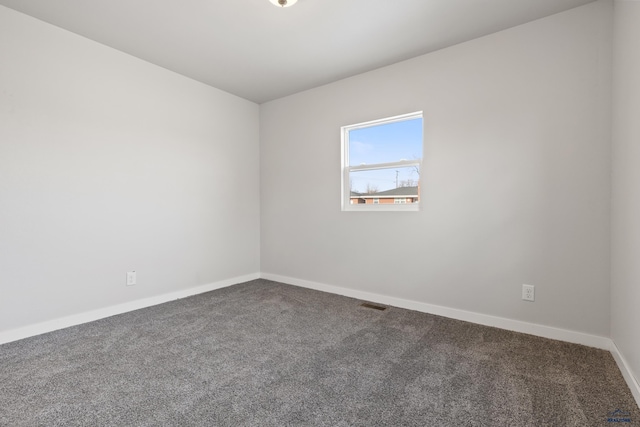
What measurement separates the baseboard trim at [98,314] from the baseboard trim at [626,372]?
3635 millimetres

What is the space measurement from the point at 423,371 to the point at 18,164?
3291 mm

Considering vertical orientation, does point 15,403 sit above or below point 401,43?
below

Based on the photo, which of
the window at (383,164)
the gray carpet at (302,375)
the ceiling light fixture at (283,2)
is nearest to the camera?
the gray carpet at (302,375)

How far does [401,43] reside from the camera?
2.58 meters

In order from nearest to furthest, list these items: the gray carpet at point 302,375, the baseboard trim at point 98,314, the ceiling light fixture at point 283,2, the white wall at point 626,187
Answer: the gray carpet at point 302,375 < the white wall at point 626,187 < the ceiling light fixture at point 283,2 < the baseboard trim at point 98,314

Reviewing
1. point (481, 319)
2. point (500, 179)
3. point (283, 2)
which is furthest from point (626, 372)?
point (283, 2)

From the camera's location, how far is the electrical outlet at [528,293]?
7.52 feet

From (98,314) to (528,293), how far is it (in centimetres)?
373

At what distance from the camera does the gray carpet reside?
1391 millimetres

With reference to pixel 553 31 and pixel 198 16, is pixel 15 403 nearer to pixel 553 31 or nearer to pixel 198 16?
pixel 198 16

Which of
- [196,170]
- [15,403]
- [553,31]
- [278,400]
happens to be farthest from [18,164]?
[553,31]

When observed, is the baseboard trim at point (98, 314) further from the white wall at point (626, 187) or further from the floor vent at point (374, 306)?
the white wall at point (626, 187)

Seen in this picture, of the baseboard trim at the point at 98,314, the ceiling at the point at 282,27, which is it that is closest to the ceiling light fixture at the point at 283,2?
the ceiling at the point at 282,27

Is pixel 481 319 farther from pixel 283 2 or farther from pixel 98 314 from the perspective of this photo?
pixel 98 314
